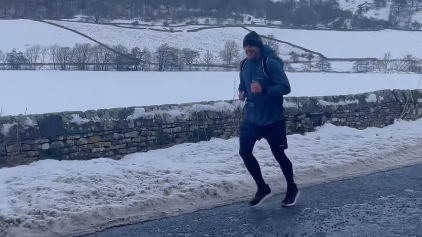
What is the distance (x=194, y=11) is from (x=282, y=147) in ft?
187

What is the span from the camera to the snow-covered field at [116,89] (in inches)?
739

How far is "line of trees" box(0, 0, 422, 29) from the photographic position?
53781 millimetres

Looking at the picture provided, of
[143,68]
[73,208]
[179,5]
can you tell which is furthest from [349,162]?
[179,5]

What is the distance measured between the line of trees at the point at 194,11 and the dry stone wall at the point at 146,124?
42933 millimetres

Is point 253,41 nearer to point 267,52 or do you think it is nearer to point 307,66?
point 267,52

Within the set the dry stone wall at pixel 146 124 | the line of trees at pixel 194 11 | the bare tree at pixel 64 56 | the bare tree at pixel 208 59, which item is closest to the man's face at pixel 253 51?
the dry stone wall at pixel 146 124

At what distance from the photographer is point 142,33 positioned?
157 feet

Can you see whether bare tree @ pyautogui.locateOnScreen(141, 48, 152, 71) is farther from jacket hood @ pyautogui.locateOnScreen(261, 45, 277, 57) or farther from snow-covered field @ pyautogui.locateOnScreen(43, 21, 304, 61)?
jacket hood @ pyautogui.locateOnScreen(261, 45, 277, 57)

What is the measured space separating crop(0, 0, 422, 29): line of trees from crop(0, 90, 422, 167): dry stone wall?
141ft

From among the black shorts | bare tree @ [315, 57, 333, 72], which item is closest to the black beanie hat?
the black shorts

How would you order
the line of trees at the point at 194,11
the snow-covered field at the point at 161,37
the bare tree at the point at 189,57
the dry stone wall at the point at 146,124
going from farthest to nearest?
the line of trees at the point at 194,11, the snow-covered field at the point at 161,37, the bare tree at the point at 189,57, the dry stone wall at the point at 146,124

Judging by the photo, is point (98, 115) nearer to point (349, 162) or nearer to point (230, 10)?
point (349, 162)

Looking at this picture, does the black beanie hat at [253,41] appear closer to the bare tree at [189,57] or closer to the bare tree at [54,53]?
the bare tree at [54,53]

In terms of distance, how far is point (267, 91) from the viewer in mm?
6145
